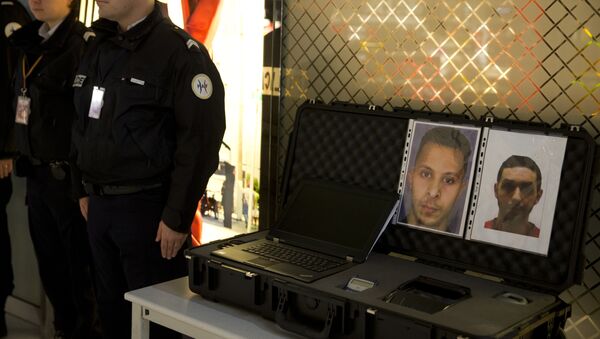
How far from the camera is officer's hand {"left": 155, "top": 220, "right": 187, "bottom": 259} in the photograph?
7.33 ft

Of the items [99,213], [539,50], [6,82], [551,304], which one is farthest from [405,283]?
[6,82]

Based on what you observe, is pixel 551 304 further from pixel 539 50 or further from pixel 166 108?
pixel 166 108

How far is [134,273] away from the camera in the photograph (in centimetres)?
229

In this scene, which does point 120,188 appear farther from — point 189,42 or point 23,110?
point 23,110

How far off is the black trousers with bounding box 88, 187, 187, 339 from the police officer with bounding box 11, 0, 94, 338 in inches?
23.5

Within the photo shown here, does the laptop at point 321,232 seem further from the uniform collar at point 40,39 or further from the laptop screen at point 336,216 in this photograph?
the uniform collar at point 40,39

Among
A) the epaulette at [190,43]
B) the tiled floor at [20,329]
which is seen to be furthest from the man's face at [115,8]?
the tiled floor at [20,329]

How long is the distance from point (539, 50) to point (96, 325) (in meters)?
2.37

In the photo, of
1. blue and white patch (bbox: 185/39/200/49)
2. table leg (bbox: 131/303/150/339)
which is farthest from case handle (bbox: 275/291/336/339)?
blue and white patch (bbox: 185/39/200/49)

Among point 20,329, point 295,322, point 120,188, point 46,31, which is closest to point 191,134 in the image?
point 120,188

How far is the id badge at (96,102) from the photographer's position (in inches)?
89.3

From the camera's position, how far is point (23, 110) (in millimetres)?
2877

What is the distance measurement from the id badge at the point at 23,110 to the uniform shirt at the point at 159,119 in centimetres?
70

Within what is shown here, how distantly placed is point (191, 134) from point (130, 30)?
415 millimetres
